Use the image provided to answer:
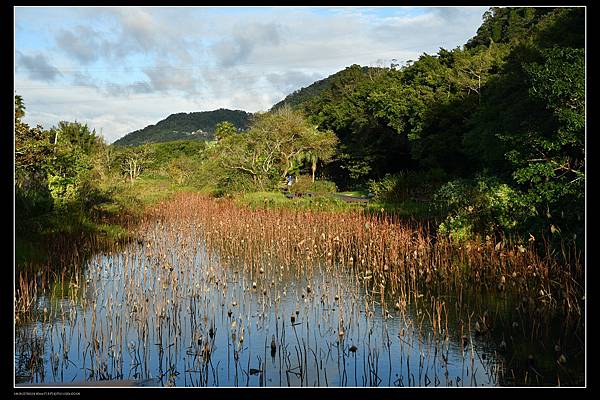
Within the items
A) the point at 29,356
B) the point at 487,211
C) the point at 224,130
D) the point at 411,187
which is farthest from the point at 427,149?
the point at 29,356

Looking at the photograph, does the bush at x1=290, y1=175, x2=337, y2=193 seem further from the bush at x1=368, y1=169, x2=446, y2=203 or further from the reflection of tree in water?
the reflection of tree in water

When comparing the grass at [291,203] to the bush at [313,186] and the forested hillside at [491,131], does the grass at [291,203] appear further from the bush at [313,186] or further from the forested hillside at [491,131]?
the bush at [313,186]

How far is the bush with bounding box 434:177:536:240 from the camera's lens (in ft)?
28.5

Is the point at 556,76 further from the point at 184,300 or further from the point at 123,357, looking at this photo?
the point at 123,357

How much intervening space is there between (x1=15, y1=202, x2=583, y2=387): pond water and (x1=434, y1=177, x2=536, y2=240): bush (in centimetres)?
230

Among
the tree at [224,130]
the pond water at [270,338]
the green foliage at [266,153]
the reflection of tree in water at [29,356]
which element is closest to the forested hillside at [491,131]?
the pond water at [270,338]

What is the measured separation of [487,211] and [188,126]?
52.7 meters

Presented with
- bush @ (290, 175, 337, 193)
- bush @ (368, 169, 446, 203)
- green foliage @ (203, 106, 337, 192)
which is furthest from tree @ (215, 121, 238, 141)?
bush @ (368, 169, 446, 203)

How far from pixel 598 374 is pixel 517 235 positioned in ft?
15.0

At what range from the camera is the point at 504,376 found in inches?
183

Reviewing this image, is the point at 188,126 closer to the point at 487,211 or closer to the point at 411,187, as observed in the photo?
the point at 411,187

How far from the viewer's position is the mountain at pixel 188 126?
2229 inches

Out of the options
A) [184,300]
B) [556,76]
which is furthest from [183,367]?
[556,76]

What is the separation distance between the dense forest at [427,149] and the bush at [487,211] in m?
0.02
